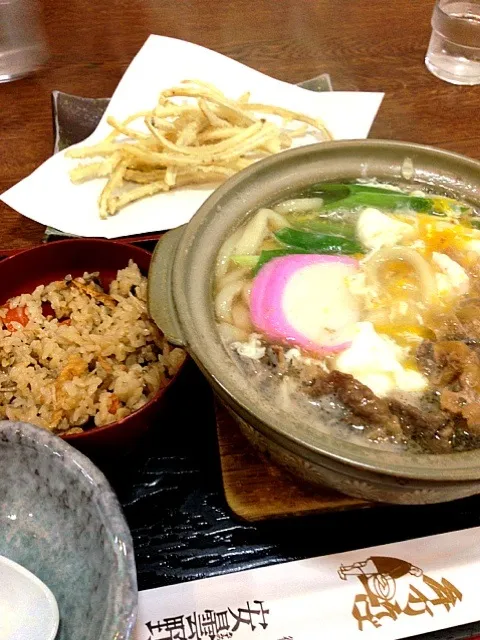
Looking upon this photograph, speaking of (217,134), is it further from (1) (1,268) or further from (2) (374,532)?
(2) (374,532)

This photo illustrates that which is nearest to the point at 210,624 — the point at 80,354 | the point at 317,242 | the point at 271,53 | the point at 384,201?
the point at 80,354

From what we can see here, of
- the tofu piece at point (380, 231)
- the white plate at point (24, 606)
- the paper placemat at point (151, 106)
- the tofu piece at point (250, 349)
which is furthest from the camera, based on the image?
the paper placemat at point (151, 106)

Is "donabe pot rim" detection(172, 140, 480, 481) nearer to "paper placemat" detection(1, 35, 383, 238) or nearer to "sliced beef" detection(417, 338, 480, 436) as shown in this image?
"sliced beef" detection(417, 338, 480, 436)

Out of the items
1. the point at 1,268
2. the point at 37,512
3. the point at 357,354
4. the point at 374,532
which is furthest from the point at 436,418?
the point at 1,268

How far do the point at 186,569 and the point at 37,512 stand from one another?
36cm

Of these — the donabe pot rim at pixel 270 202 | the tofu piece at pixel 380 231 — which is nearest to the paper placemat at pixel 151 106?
the donabe pot rim at pixel 270 202

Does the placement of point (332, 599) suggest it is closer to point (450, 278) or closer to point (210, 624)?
point (210, 624)

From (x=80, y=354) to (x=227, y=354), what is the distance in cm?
49

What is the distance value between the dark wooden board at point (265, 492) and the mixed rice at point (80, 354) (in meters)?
0.28

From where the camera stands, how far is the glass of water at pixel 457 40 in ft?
8.80

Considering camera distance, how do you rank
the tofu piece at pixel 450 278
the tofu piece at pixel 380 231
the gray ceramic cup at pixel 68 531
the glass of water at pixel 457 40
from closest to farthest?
the gray ceramic cup at pixel 68 531
the tofu piece at pixel 450 278
the tofu piece at pixel 380 231
the glass of water at pixel 457 40

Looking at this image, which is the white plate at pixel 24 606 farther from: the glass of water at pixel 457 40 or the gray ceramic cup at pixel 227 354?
the glass of water at pixel 457 40

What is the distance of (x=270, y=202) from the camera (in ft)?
5.24

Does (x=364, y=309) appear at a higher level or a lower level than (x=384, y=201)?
lower
